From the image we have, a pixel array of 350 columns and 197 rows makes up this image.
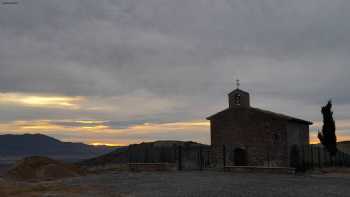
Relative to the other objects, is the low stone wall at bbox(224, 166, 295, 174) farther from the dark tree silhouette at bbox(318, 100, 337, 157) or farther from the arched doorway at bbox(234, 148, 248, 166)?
the dark tree silhouette at bbox(318, 100, 337, 157)

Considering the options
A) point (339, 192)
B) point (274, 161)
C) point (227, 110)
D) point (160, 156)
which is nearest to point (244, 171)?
point (274, 161)

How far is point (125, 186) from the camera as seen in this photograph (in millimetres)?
27047

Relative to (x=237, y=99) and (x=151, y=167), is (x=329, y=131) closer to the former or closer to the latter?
(x=237, y=99)

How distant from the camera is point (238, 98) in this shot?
47.2 meters

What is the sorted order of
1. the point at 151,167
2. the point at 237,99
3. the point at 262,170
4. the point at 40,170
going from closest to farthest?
the point at 262,170
the point at 40,170
the point at 151,167
the point at 237,99

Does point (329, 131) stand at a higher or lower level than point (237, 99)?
lower

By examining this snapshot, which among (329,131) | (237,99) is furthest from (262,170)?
(329,131)

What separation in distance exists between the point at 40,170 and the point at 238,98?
66.4ft

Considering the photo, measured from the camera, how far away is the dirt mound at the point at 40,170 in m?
40.0

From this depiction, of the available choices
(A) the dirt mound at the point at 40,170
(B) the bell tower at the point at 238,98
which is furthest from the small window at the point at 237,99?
(A) the dirt mound at the point at 40,170

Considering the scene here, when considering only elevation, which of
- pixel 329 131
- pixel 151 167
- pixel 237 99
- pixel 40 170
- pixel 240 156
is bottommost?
pixel 40 170

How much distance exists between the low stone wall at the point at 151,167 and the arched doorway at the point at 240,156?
630cm

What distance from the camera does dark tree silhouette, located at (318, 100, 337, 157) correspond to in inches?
1964

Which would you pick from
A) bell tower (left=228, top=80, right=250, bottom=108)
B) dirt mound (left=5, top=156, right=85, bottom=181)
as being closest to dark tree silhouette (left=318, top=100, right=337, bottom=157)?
bell tower (left=228, top=80, right=250, bottom=108)
